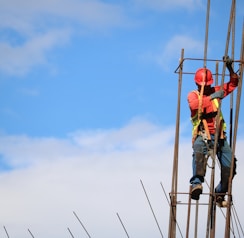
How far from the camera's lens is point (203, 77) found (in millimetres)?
8906

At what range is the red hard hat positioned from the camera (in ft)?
29.2

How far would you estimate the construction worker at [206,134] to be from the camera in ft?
28.7

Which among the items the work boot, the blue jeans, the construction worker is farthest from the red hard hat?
the work boot

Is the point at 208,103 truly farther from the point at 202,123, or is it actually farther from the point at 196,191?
the point at 196,191

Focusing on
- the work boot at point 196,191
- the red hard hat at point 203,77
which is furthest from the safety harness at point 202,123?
the work boot at point 196,191

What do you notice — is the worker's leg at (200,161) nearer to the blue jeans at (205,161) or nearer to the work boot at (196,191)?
the blue jeans at (205,161)

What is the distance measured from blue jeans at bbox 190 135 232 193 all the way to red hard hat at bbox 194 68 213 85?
769mm

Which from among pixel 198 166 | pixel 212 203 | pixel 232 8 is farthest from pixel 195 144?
pixel 232 8

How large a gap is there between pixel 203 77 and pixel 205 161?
3.84 ft

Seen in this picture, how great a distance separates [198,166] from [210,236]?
1.06 m

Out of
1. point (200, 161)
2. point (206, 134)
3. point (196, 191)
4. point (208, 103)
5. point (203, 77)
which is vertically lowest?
point (196, 191)

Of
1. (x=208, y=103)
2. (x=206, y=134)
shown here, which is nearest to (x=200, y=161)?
(x=206, y=134)

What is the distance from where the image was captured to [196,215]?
9.45 m

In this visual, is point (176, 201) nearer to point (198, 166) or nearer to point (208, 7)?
point (198, 166)
